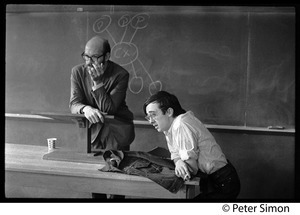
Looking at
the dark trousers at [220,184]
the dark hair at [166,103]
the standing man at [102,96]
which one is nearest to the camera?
the dark trousers at [220,184]

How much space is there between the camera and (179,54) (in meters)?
3.25

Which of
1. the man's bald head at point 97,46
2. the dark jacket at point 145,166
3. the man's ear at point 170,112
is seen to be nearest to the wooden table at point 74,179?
the dark jacket at point 145,166

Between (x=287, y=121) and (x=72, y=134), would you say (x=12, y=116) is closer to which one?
(x=72, y=134)

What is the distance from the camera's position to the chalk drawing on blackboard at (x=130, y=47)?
10.6 ft

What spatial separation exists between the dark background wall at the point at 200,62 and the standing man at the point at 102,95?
0.25ft

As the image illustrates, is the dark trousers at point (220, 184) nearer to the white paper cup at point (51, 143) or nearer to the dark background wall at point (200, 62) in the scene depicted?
the dark background wall at point (200, 62)

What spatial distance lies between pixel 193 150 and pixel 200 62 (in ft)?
2.66

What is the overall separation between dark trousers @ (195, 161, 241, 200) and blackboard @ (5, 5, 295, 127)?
0.56m

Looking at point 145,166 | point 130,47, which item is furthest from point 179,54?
point 145,166

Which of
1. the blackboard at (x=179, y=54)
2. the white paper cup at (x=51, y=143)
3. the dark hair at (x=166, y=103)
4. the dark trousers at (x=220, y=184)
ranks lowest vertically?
the dark trousers at (x=220, y=184)

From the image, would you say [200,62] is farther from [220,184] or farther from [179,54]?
[220,184]
